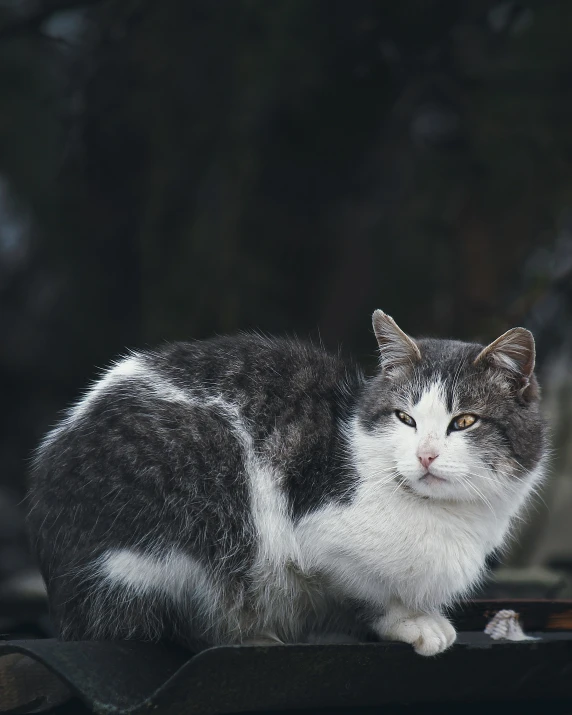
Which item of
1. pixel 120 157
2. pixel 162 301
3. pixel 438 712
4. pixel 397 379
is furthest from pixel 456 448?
pixel 120 157

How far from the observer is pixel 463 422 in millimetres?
1906

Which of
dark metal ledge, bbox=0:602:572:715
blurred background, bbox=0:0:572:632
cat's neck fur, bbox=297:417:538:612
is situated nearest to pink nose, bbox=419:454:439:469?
cat's neck fur, bbox=297:417:538:612

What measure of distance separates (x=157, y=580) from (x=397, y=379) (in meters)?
0.64

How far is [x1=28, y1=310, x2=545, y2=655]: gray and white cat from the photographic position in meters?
1.80

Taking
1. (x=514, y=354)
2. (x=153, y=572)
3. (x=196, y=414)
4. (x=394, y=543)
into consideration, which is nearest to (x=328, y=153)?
(x=514, y=354)

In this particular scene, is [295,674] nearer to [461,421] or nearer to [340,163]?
[461,421]

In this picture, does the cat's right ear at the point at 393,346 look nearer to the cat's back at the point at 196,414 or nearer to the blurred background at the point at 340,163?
the cat's back at the point at 196,414

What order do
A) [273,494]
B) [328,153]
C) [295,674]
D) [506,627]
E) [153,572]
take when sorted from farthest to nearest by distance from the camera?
[328,153], [506,627], [273,494], [153,572], [295,674]

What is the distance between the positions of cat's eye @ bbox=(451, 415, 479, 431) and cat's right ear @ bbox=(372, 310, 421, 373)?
0.19 metres

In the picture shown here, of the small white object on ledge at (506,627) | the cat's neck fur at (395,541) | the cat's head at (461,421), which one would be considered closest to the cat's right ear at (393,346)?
the cat's head at (461,421)

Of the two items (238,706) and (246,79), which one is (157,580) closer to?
(238,706)

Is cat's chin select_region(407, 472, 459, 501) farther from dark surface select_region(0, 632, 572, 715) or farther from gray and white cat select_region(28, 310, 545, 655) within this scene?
dark surface select_region(0, 632, 572, 715)

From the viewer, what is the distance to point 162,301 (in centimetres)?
433

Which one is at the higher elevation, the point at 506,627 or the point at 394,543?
the point at 394,543
